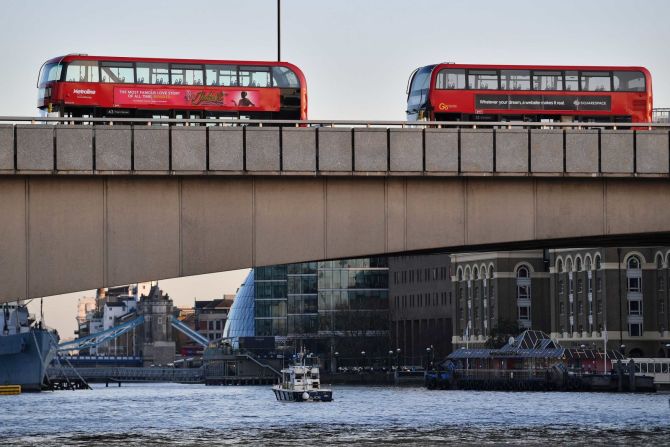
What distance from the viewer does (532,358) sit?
5969 inches

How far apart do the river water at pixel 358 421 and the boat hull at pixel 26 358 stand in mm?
34189

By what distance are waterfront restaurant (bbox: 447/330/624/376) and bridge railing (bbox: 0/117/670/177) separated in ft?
334

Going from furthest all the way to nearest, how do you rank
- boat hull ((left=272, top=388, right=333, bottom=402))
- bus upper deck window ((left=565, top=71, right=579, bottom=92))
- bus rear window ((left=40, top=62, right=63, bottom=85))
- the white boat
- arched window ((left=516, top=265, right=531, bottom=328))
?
arched window ((left=516, top=265, right=531, bottom=328)) < the white boat < boat hull ((left=272, top=388, right=333, bottom=402)) < bus upper deck window ((left=565, top=71, right=579, bottom=92)) < bus rear window ((left=40, top=62, right=63, bottom=85))

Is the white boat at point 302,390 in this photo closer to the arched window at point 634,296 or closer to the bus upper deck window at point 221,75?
the arched window at point 634,296

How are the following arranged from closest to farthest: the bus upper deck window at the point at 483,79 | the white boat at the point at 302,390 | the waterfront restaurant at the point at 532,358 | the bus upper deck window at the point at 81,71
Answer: the bus upper deck window at the point at 81,71
the bus upper deck window at the point at 483,79
the white boat at the point at 302,390
the waterfront restaurant at the point at 532,358

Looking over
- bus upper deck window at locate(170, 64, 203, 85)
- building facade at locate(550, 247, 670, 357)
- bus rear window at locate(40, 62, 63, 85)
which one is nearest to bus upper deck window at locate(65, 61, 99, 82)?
bus rear window at locate(40, 62, 63, 85)

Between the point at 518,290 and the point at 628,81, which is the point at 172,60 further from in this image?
the point at 518,290

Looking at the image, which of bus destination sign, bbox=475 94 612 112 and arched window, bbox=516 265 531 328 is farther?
arched window, bbox=516 265 531 328

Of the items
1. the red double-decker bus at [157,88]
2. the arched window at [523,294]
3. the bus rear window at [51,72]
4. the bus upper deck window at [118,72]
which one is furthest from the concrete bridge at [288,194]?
the arched window at [523,294]

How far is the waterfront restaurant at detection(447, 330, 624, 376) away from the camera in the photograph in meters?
147

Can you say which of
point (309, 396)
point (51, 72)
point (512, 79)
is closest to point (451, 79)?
point (512, 79)

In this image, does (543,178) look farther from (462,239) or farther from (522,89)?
(522,89)

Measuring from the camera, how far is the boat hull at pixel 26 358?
171 m

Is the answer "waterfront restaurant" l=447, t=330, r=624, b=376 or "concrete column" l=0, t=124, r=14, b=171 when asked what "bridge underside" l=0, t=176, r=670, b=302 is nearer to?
"concrete column" l=0, t=124, r=14, b=171
